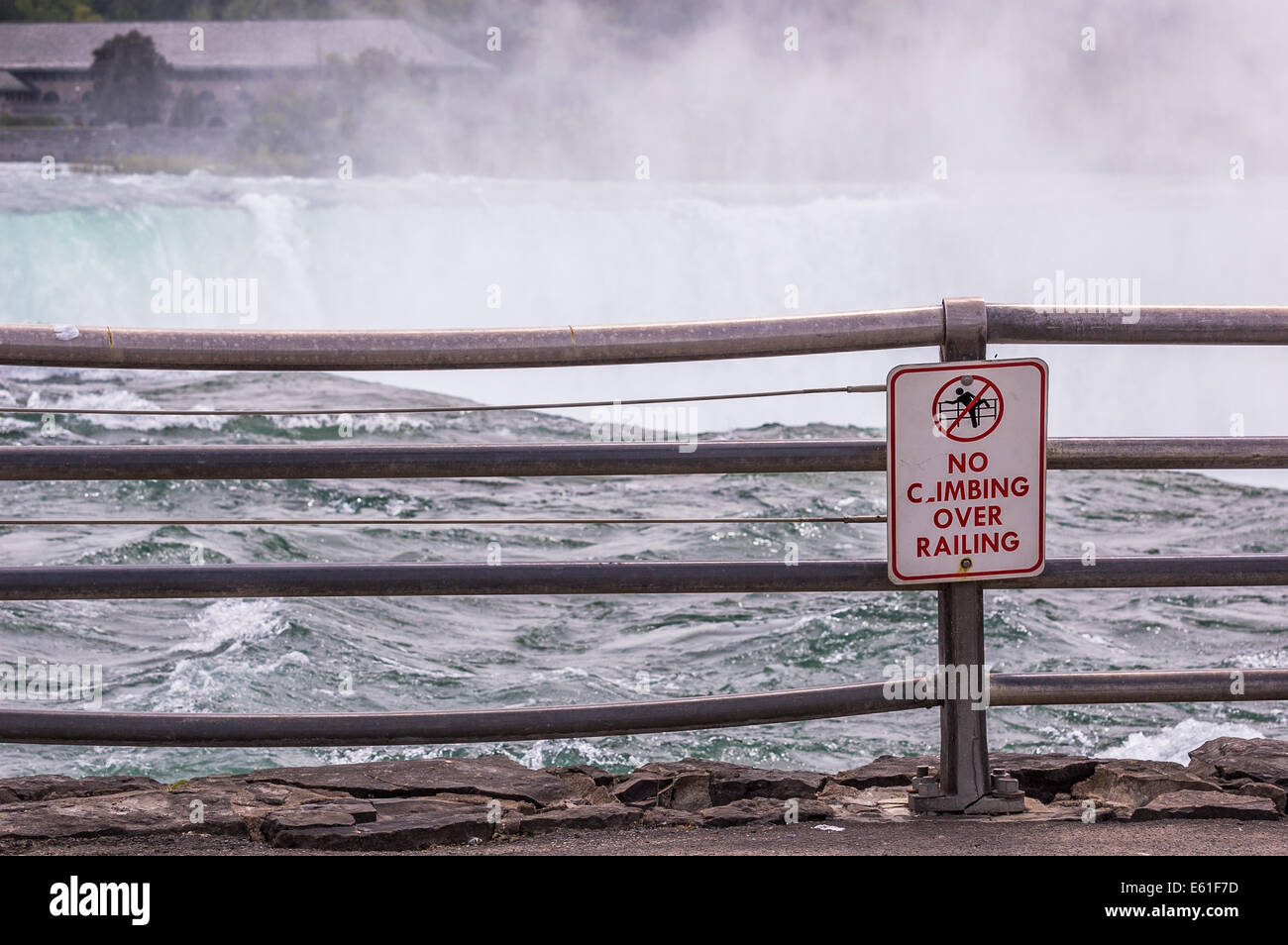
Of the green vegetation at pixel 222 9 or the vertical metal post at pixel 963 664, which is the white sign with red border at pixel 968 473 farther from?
the green vegetation at pixel 222 9

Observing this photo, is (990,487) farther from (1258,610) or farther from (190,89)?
(190,89)

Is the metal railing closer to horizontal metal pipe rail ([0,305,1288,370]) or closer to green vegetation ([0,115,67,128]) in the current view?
horizontal metal pipe rail ([0,305,1288,370])

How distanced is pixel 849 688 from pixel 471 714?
636 millimetres

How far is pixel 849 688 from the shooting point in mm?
2281

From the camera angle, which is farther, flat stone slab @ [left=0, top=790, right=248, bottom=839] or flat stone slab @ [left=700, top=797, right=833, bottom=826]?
flat stone slab @ [left=700, top=797, right=833, bottom=826]

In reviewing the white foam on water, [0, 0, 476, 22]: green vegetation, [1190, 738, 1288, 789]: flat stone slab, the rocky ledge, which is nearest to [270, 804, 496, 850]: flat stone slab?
the rocky ledge

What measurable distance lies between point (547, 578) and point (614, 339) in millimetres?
413


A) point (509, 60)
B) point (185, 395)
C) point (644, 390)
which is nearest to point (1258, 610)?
point (185, 395)

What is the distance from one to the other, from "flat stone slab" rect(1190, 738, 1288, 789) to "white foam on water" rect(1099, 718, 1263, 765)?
253 cm

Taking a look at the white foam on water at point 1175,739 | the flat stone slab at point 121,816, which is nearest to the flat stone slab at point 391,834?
the flat stone slab at point 121,816

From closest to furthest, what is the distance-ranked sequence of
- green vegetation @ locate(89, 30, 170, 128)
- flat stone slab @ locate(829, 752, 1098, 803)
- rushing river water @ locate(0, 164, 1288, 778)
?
flat stone slab @ locate(829, 752, 1098, 803) → rushing river water @ locate(0, 164, 1288, 778) → green vegetation @ locate(89, 30, 170, 128)

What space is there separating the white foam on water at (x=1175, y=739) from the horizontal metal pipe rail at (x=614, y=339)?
3.36 metres

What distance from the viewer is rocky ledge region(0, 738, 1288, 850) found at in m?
2.22

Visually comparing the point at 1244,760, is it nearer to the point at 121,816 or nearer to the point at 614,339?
the point at 614,339
